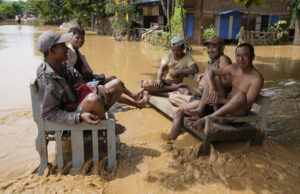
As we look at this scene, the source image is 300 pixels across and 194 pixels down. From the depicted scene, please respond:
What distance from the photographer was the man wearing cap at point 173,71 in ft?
15.7

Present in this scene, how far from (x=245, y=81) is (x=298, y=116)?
2105 millimetres

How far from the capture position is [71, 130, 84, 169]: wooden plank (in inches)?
113

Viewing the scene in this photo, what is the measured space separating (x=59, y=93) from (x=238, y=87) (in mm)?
2241

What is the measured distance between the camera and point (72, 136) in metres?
2.86

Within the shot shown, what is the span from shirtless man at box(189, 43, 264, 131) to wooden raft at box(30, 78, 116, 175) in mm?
1092

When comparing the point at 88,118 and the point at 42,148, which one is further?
the point at 42,148

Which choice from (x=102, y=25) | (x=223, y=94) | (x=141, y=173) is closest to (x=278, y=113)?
(x=223, y=94)

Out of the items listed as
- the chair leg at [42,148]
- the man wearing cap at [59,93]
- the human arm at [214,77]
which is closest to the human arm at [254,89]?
the human arm at [214,77]

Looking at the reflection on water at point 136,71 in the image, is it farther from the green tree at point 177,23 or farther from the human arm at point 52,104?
the human arm at point 52,104

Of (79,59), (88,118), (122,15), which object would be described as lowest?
(88,118)

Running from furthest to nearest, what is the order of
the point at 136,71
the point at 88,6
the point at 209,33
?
the point at 88,6, the point at 209,33, the point at 136,71

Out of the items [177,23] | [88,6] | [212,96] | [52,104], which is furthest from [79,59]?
[88,6]

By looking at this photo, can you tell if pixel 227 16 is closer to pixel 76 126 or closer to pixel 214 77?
pixel 214 77

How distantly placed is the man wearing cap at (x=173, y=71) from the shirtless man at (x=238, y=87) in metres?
1.20
